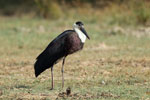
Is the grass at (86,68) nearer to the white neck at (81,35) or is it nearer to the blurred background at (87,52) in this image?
the blurred background at (87,52)

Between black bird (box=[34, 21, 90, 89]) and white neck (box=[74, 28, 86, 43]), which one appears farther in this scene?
white neck (box=[74, 28, 86, 43])

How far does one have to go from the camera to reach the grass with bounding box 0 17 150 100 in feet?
24.5

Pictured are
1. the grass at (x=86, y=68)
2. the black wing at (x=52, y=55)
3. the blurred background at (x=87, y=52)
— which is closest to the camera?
the grass at (x=86, y=68)

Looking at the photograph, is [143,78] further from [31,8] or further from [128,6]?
[31,8]


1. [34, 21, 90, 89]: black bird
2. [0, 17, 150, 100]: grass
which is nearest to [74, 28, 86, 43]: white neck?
[34, 21, 90, 89]: black bird

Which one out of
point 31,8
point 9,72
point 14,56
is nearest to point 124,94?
point 9,72

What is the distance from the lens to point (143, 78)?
8.98 meters

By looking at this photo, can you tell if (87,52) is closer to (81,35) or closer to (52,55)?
(81,35)

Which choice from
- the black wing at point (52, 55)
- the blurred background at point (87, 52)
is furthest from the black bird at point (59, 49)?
the blurred background at point (87, 52)

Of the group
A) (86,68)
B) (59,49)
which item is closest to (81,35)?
(59,49)

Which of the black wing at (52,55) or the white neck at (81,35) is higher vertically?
the white neck at (81,35)

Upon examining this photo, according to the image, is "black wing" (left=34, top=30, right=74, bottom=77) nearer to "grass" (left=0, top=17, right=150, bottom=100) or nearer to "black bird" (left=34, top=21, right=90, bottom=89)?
"black bird" (left=34, top=21, right=90, bottom=89)

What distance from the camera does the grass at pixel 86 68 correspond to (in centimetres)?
748

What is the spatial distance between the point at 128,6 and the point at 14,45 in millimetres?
6559
